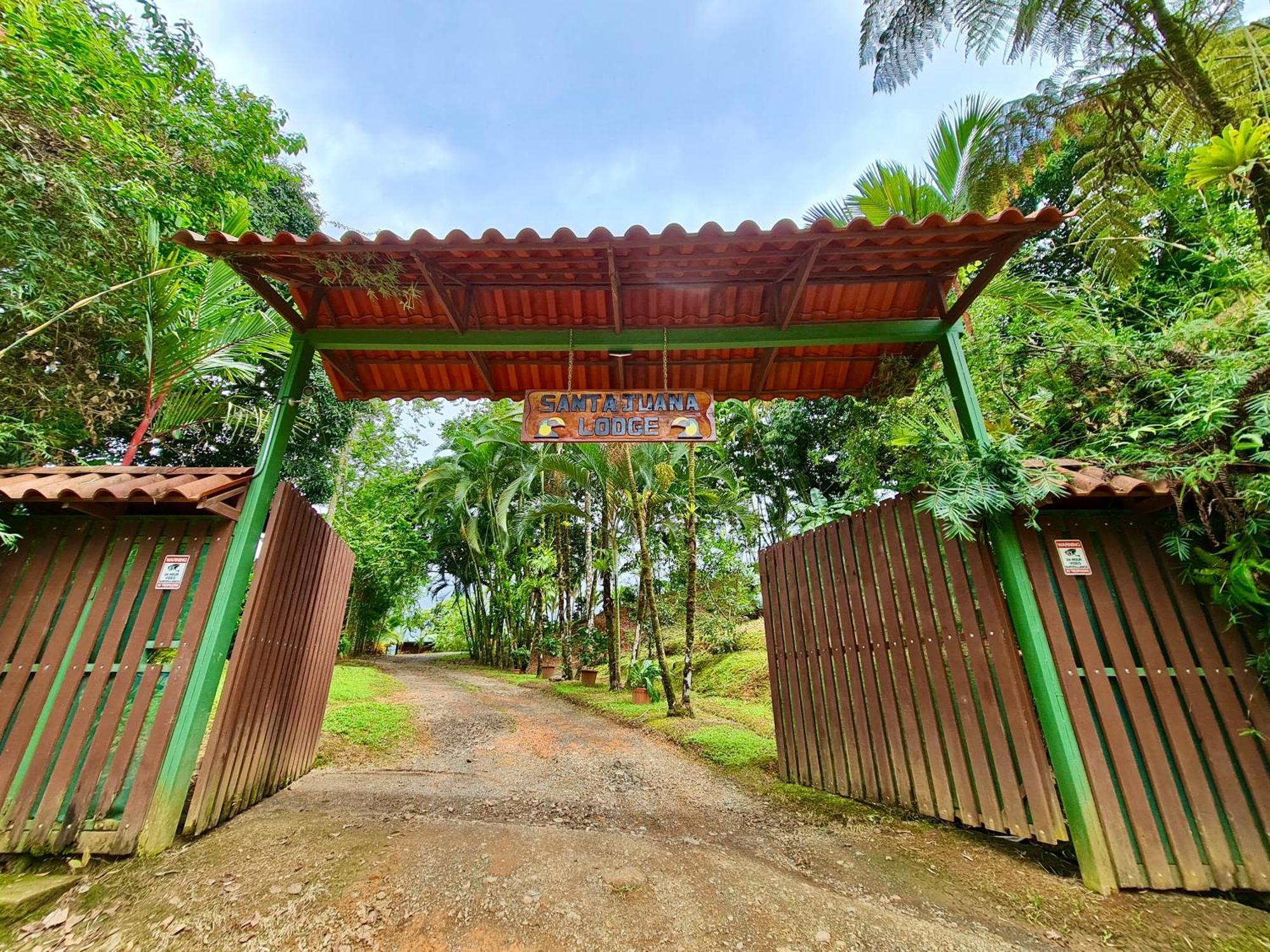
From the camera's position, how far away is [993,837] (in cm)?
321

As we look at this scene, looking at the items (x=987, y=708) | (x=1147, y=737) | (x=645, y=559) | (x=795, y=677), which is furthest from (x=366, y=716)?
(x=1147, y=737)

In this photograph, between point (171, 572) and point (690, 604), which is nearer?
point (171, 572)

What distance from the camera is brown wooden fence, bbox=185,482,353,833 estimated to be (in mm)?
3359

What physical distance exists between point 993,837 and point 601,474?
751cm

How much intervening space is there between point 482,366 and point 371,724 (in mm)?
5489

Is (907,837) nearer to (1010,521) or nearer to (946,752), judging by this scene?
(946,752)

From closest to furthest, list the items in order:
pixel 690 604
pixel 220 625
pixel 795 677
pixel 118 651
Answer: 1. pixel 118 651
2. pixel 220 625
3. pixel 795 677
4. pixel 690 604

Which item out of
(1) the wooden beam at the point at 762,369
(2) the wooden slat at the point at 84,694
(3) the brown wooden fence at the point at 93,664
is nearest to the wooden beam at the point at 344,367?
(3) the brown wooden fence at the point at 93,664

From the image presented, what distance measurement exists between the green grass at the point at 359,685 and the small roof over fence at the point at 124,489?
15.7 feet

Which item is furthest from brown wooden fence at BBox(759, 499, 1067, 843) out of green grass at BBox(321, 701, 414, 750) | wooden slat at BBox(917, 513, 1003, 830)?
green grass at BBox(321, 701, 414, 750)

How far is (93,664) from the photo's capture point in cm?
318

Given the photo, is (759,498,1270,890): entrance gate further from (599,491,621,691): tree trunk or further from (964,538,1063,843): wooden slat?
(599,491,621,691): tree trunk

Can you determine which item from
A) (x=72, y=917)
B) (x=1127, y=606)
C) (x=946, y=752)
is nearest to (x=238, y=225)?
(x=72, y=917)

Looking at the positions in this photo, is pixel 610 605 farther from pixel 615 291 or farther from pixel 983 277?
pixel 983 277
